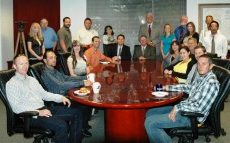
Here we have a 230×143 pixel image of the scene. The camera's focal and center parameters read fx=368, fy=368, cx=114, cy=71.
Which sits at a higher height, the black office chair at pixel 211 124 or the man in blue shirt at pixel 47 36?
the man in blue shirt at pixel 47 36

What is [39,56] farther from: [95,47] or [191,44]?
[191,44]

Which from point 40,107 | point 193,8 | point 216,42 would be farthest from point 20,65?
point 193,8

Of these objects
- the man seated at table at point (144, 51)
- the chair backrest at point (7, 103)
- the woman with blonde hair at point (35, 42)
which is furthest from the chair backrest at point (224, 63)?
the woman with blonde hair at point (35, 42)

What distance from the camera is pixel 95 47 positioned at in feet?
20.3

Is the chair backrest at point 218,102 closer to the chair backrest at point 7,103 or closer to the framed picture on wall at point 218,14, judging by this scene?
the chair backrest at point 7,103

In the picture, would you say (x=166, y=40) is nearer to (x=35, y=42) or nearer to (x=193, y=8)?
(x=193, y=8)

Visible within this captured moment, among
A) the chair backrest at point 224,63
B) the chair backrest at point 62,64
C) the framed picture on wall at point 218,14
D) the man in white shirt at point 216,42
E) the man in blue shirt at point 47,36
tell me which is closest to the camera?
the chair backrest at point 224,63

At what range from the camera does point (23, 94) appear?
3150mm

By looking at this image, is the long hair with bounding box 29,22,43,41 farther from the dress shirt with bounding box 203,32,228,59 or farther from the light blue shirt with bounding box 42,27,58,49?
the dress shirt with bounding box 203,32,228,59

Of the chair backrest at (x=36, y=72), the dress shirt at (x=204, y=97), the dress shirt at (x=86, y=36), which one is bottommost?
the dress shirt at (x=204, y=97)

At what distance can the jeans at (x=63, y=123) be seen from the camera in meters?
3.11

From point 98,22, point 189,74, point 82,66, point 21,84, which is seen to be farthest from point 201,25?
point 21,84

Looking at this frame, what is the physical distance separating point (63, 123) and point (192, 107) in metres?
1.09

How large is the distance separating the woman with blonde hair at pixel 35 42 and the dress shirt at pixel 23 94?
3.31 metres
